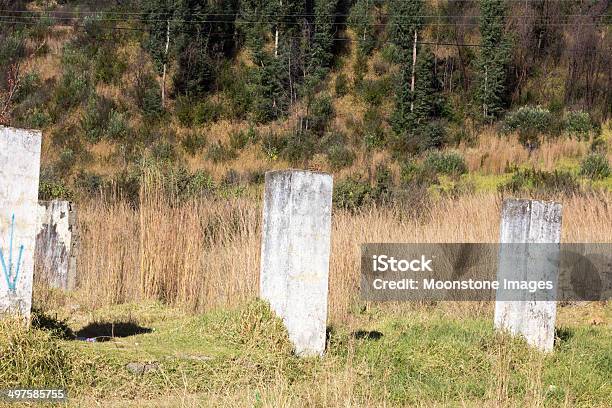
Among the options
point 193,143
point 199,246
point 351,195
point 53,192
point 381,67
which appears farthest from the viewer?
point 381,67

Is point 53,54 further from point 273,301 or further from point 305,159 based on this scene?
point 273,301

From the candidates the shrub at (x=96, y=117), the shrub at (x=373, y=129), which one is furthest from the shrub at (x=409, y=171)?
the shrub at (x=96, y=117)

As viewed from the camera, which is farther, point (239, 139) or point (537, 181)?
point (239, 139)

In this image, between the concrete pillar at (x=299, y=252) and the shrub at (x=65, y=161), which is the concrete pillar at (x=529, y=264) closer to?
the concrete pillar at (x=299, y=252)

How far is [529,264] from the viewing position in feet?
22.2

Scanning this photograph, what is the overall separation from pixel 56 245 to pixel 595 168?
498 inches

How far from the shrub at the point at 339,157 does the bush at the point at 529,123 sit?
14.2 feet

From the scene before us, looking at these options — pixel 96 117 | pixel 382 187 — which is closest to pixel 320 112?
pixel 96 117

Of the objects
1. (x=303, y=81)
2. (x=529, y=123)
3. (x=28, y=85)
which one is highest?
(x=303, y=81)

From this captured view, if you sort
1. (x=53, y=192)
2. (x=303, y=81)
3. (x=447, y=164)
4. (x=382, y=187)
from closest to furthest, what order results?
(x=53, y=192), (x=382, y=187), (x=447, y=164), (x=303, y=81)

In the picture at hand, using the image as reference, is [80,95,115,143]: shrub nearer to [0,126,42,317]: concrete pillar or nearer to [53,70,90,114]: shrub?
[53,70,90,114]: shrub

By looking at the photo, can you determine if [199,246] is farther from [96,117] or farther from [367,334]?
[96,117]

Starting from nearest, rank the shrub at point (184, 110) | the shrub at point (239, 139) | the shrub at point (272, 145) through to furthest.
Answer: the shrub at point (272, 145) < the shrub at point (239, 139) < the shrub at point (184, 110)

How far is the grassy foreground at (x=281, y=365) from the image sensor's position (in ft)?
16.2
